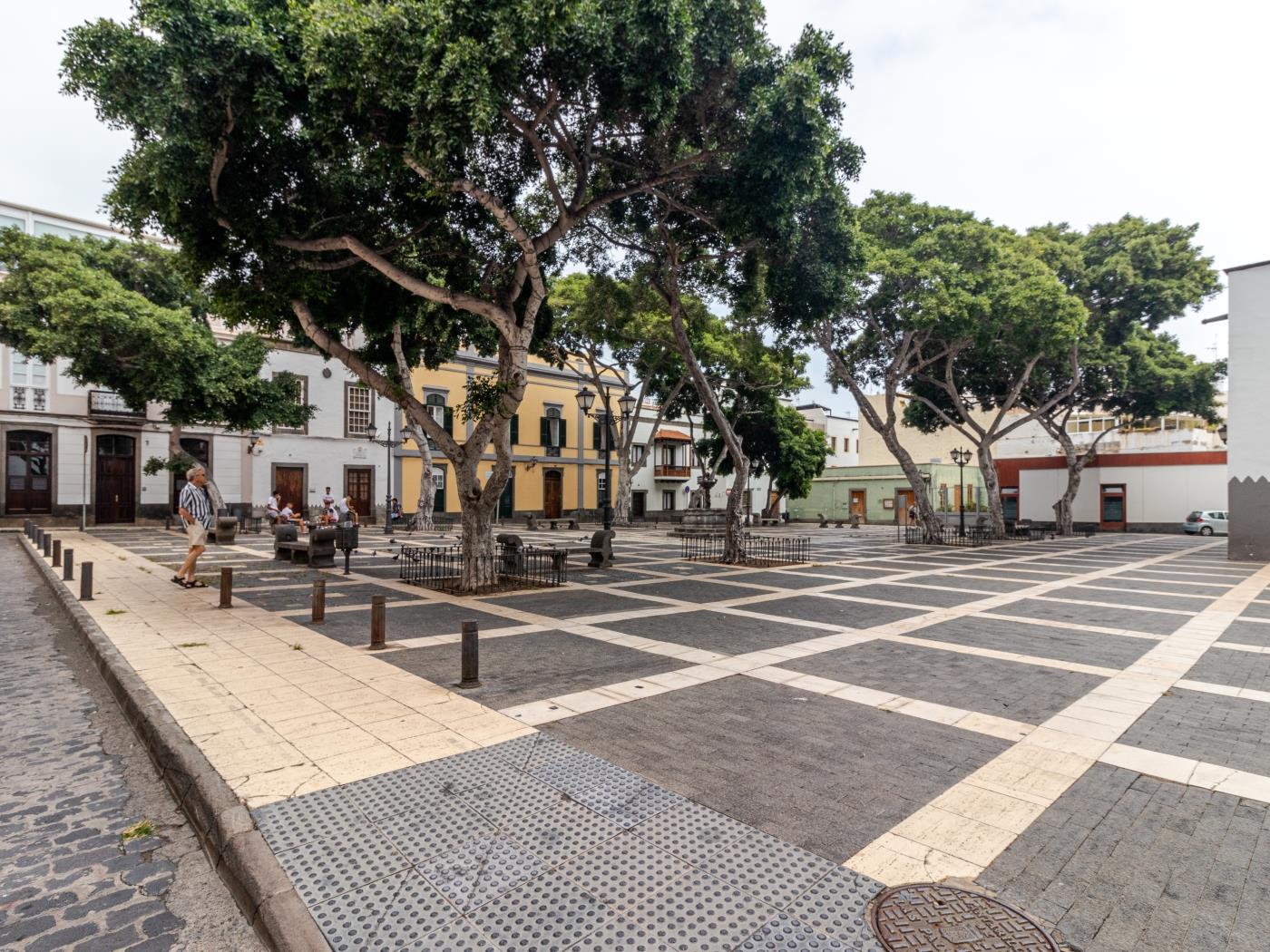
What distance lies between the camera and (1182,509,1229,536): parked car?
33781mm

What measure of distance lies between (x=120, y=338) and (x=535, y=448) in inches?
864

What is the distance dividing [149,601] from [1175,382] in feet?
113

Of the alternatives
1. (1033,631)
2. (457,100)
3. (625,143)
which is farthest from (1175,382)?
(457,100)

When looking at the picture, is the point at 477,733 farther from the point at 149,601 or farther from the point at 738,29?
the point at 738,29

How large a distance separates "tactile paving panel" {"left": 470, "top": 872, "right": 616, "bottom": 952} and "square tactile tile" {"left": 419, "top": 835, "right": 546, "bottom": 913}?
0.21 feet

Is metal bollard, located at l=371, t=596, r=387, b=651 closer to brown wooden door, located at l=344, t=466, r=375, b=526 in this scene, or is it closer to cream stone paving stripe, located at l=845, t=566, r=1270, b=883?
cream stone paving stripe, located at l=845, t=566, r=1270, b=883

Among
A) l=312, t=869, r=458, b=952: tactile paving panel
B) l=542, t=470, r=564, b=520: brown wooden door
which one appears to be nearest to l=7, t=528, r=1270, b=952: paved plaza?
l=312, t=869, r=458, b=952: tactile paving panel

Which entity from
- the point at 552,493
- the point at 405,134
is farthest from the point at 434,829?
the point at 552,493

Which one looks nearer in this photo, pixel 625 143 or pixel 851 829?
pixel 851 829

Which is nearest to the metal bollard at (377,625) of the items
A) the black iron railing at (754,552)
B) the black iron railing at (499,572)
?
the black iron railing at (499,572)

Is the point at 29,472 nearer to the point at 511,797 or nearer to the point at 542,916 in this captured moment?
the point at 511,797

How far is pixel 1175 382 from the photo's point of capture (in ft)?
88.1

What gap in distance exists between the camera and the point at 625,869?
3.07 m

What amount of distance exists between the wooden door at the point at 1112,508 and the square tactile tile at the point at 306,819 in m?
45.2
